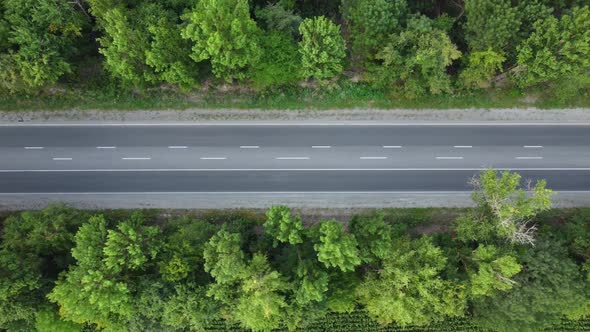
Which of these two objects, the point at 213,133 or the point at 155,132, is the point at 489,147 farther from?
the point at 155,132

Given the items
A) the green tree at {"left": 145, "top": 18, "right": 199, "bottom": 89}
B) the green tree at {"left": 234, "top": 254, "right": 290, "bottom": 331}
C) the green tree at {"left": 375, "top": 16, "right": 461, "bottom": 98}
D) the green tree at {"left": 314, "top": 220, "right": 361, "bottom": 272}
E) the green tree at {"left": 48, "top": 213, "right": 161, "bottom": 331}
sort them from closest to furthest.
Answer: the green tree at {"left": 234, "top": 254, "right": 290, "bottom": 331}, the green tree at {"left": 314, "top": 220, "right": 361, "bottom": 272}, the green tree at {"left": 48, "top": 213, "right": 161, "bottom": 331}, the green tree at {"left": 145, "top": 18, "right": 199, "bottom": 89}, the green tree at {"left": 375, "top": 16, "right": 461, "bottom": 98}

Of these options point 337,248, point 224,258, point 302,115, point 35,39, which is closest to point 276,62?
point 302,115

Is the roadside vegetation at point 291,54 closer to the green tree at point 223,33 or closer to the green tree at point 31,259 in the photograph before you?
the green tree at point 223,33

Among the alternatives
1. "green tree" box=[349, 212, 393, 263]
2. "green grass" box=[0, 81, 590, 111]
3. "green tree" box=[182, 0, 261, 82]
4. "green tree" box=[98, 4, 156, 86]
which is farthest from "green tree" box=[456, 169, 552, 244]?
"green tree" box=[98, 4, 156, 86]

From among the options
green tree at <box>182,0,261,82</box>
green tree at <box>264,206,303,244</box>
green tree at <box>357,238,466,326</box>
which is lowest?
green tree at <box>357,238,466,326</box>

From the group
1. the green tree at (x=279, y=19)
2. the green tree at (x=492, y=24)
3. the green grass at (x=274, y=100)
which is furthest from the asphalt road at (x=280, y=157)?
the green tree at (x=279, y=19)

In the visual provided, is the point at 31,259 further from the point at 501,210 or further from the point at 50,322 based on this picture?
the point at 501,210

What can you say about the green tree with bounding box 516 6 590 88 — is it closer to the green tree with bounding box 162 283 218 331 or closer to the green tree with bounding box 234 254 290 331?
the green tree with bounding box 234 254 290 331
